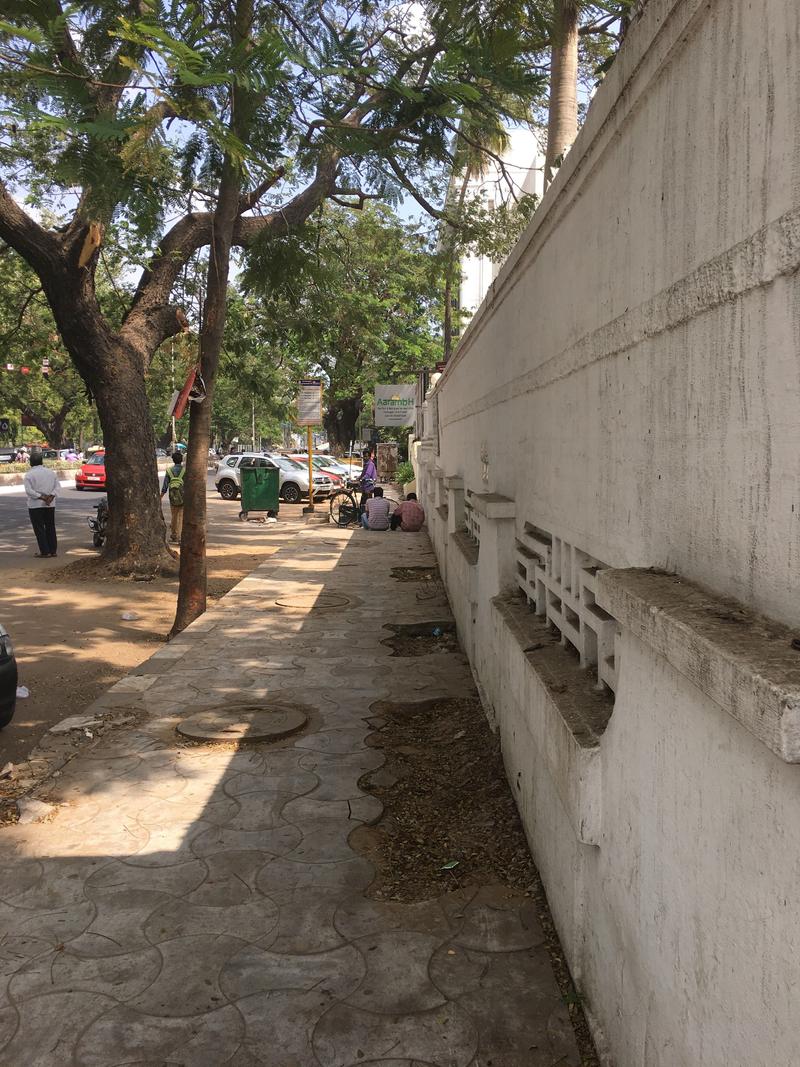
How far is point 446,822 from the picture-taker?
150 inches

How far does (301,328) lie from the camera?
11992 millimetres

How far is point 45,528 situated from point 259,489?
702cm

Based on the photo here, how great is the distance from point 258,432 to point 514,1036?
100 metres

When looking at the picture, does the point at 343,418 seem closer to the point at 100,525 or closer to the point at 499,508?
the point at 100,525

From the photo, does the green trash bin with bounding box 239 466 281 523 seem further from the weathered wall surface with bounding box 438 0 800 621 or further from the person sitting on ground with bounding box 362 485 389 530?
the weathered wall surface with bounding box 438 0 800 621

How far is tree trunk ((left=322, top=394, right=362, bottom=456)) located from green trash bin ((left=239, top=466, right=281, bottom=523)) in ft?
68.7

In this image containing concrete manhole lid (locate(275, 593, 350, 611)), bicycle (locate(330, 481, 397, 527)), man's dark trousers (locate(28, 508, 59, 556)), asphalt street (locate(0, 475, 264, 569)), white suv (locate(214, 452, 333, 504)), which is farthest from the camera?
white suv (locate(214, 452, 333, 504))

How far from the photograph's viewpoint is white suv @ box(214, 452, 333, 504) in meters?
27.2

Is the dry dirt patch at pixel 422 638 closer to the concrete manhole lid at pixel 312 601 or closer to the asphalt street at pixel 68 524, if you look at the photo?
the concrete manhole lid at pixel 312 601

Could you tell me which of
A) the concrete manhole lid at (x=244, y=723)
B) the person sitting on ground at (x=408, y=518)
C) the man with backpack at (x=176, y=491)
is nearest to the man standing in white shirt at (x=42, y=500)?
the man with backpack at (x=176, y=491)

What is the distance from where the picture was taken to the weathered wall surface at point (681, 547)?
134 centimetres

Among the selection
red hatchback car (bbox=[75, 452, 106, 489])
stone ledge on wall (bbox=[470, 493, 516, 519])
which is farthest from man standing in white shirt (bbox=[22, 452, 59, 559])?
red hatchback car (bbox=[75, 452, 106, 489])

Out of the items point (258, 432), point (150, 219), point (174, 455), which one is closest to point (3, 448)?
point (258, 432)

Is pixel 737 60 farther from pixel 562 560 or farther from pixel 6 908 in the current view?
pixel 6 908
